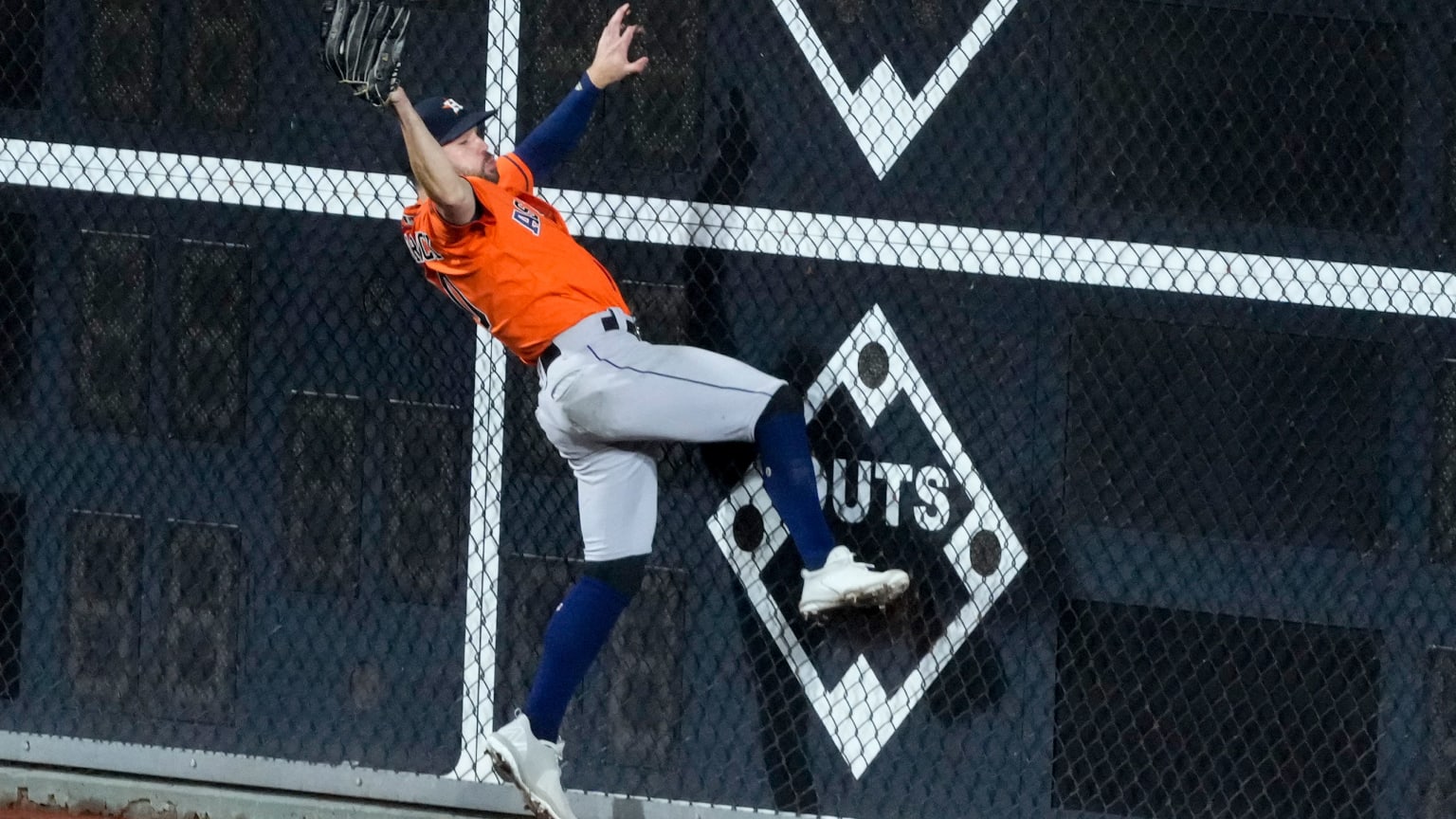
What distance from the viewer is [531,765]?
4.01 m

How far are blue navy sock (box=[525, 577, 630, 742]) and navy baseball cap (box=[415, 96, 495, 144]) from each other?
114cm

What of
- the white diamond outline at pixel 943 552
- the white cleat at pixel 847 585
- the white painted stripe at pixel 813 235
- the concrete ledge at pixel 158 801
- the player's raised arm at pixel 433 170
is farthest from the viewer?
the concrete ledge at pixel 158 801

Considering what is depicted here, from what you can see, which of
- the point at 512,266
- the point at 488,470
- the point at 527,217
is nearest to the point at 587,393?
the point at 512,266

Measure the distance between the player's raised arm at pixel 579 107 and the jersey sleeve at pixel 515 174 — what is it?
0.02m

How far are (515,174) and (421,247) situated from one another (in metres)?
0.30

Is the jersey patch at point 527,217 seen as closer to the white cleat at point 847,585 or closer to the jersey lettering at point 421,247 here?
the jersey lettering at point 421,247

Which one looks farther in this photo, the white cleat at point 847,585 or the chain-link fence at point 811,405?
the chain-link fence at point 811,405

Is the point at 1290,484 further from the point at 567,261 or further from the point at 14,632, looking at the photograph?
the point at 14,632

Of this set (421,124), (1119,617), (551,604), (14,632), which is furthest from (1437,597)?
(14,632)

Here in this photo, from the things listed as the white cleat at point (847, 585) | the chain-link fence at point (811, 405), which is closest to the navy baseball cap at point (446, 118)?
the chain-link fence at point (811, 405)

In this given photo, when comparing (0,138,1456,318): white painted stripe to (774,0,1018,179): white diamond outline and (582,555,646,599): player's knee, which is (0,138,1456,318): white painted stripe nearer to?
(774,0,1018,179): white diamond outline

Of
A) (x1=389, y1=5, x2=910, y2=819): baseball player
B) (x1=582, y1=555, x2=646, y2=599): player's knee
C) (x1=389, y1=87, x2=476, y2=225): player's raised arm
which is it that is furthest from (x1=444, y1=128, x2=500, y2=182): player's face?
(x1=582, y1=555, x2=646, y2=599): player's knee

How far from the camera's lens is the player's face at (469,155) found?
13.0 feet

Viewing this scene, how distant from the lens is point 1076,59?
4148 millimetres
